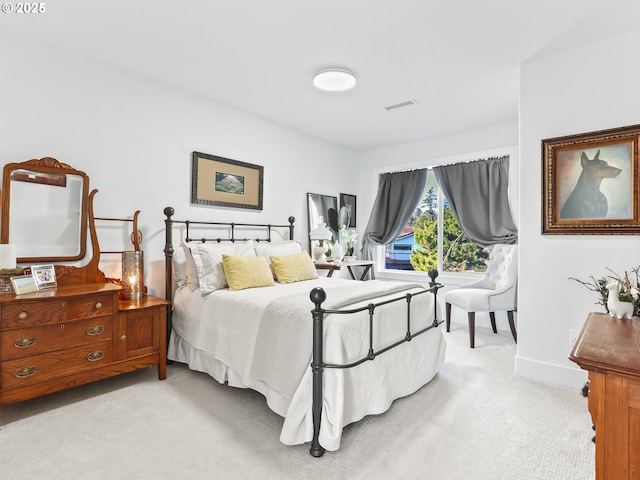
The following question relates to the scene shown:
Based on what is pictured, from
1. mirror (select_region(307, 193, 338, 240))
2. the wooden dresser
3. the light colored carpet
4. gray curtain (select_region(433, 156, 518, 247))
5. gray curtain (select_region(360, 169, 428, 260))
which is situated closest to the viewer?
the wooden dresser

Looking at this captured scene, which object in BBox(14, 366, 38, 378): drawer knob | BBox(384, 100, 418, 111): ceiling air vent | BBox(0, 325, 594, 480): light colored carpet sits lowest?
BBox(0, 325, 594, 480): light colored carpet

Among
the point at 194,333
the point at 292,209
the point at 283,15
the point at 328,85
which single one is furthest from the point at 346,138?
the point at 194,333

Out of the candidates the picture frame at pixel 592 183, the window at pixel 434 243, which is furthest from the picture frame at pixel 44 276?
the window at pixel 434 243

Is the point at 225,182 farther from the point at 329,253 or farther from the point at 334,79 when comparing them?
the point at 329,253

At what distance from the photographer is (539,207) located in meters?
2.88

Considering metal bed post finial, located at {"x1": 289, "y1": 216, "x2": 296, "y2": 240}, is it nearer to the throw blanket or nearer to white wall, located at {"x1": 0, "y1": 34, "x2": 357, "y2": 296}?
white wall, located at {"x1": 0, "y1": 34, "x2": 357, "y2": 296}

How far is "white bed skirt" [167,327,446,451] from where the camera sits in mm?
1887

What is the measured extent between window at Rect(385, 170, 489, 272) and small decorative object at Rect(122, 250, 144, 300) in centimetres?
376

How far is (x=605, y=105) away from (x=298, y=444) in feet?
10.5

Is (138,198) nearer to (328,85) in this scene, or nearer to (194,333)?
(194,333)

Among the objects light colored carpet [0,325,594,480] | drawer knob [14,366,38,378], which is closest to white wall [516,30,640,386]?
light colored carpet [0,325,594,480]

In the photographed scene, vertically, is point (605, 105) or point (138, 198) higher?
point (605, 105)

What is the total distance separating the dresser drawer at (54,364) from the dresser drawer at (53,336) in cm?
4

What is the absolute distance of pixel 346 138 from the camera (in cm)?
502
